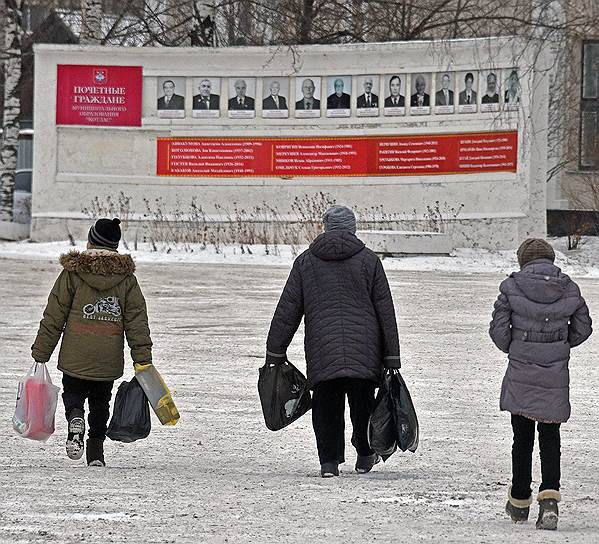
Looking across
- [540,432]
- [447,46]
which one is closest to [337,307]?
[540,432]

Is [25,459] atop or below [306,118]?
below

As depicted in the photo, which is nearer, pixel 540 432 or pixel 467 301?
pixel 540 432

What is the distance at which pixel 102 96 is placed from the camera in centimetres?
2662

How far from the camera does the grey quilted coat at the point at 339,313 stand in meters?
7.39

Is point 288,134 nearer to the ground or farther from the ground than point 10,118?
nearer to the ground

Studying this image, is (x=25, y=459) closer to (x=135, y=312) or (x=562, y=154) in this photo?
(x=135, y=312)

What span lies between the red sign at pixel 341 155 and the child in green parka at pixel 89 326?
701 inches

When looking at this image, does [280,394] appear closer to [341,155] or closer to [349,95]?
[341,155]

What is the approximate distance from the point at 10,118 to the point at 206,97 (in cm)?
564

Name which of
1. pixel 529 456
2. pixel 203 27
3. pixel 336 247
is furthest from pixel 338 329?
pixel 203 27

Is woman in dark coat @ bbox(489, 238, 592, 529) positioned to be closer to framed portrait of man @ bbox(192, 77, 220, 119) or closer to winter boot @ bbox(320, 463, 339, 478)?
winter boot @ bbox(320, 463, 339, 478)

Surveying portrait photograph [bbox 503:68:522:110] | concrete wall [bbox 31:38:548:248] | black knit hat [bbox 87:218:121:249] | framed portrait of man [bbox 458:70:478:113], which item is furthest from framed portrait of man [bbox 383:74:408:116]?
black knit hat [bbox 87:218:121:249]

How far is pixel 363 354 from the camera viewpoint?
7.38 metres

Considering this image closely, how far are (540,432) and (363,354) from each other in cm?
130
